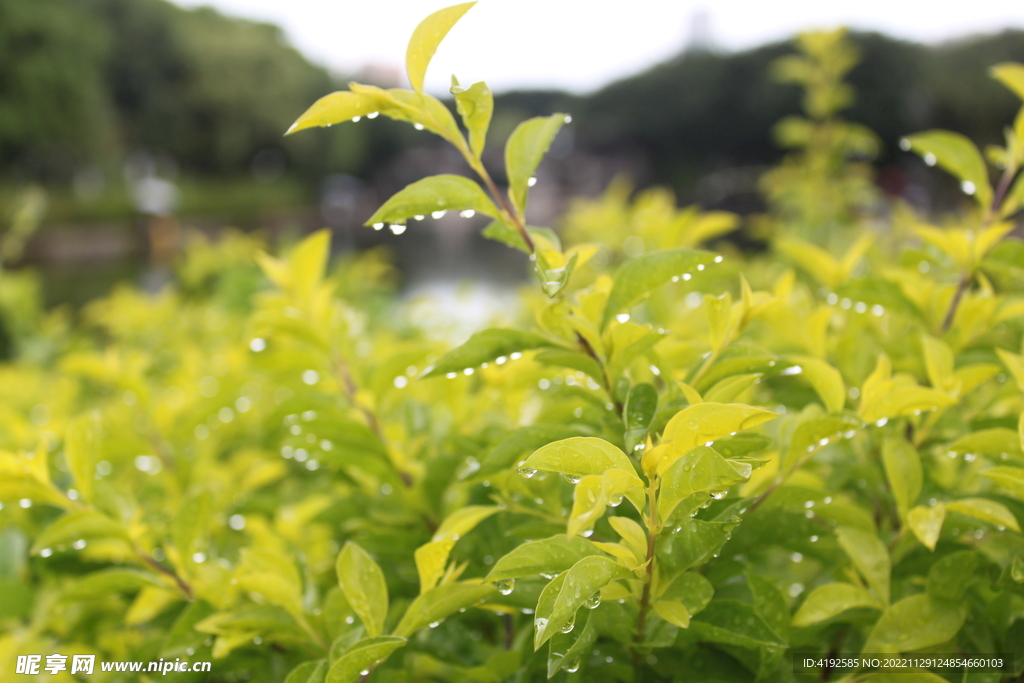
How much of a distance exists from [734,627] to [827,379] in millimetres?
271

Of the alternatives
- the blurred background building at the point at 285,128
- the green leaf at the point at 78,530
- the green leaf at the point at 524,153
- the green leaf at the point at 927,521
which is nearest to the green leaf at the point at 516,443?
the green leaf at the point at 524,153

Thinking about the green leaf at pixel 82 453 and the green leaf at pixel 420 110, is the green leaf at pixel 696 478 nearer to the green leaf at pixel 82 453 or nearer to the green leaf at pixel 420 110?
the green leaf at pixel 420 110

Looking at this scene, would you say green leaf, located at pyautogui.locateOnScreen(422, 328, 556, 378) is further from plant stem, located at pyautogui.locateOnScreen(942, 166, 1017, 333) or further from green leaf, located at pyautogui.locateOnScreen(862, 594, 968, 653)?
plant stem, located at pyautogui.locateOnScreen(942, 166, 1017, 333)

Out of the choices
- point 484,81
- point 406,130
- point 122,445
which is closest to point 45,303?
A: point 122,445

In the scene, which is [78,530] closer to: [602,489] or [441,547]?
[441,547]

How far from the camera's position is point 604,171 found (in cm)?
3562

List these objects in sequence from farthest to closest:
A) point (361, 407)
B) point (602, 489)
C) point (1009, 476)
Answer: point (361, 407) < point (1009, 476) < point (602, 489)

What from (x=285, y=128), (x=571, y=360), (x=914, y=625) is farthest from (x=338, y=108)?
(x=285, y=128)

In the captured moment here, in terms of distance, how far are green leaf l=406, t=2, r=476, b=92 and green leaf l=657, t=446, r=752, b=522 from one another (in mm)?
422

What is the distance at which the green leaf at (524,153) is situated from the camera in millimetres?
625

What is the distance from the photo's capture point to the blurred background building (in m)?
19.8

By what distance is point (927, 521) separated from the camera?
0.59 meters

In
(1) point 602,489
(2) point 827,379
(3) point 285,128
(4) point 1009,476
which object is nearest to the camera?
(1) point 602,489

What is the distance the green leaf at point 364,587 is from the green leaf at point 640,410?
300 millimetres
